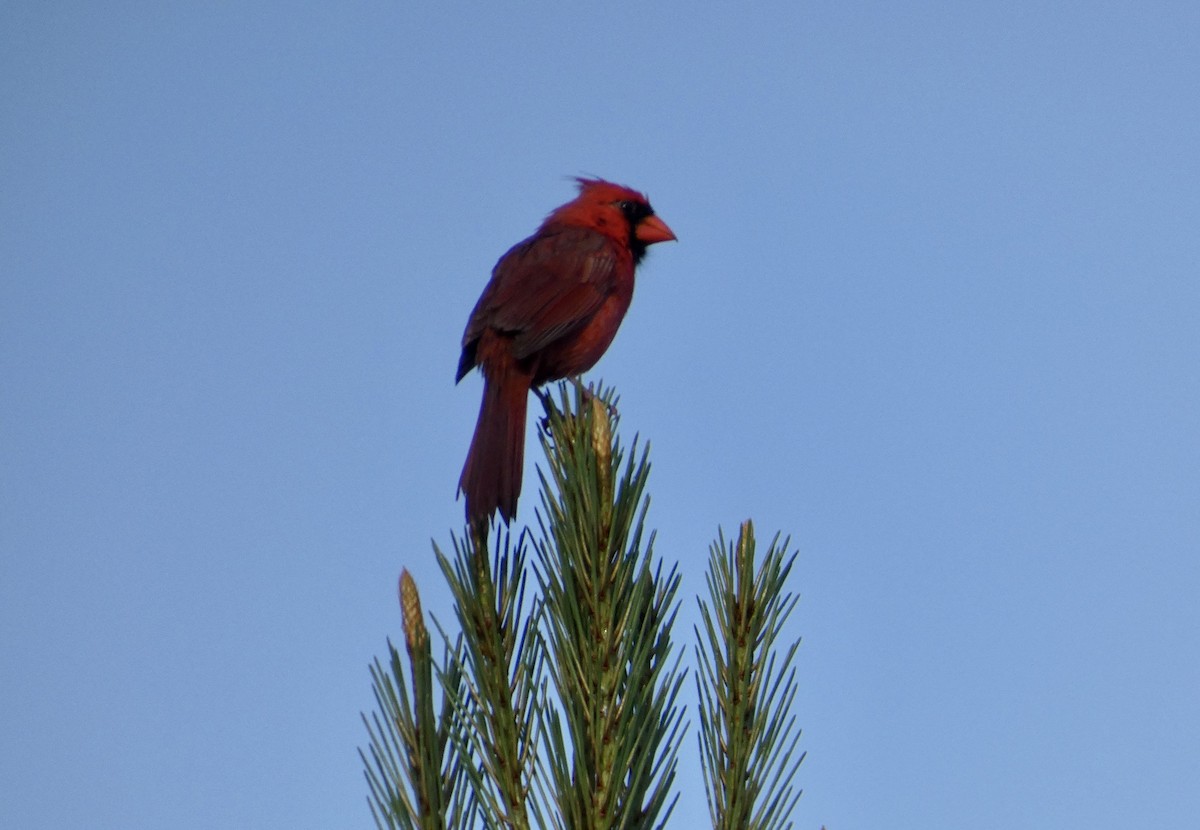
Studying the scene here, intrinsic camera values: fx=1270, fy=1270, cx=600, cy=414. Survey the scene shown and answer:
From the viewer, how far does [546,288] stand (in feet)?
14.6

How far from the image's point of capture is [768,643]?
1.72 meters

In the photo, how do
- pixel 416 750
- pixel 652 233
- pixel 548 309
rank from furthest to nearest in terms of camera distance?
pixel 652 233
pixel 548 309
pixel 416 750

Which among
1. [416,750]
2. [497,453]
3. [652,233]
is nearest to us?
[416,750]

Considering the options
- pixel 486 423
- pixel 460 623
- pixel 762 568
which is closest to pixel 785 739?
pixel 762 568

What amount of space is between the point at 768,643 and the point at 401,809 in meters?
0.55

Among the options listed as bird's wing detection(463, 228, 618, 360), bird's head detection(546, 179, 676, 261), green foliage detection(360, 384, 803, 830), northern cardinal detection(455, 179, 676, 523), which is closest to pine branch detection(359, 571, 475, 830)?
green foliage detection(360, 384, 803, 830)

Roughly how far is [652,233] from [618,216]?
0.16m

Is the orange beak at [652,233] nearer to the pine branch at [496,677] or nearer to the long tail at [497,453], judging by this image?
the long tail at [497,453]

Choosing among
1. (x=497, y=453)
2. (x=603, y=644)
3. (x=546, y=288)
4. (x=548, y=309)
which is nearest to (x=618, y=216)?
(x=546, y=288)

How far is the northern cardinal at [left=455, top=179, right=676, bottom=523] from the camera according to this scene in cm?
408

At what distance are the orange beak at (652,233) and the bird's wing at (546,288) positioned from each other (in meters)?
0.46

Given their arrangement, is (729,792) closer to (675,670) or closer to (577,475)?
(675,670)

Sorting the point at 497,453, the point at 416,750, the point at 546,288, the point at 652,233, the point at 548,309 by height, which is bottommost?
the point at 416,750

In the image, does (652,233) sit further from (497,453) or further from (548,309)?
(497,453)
